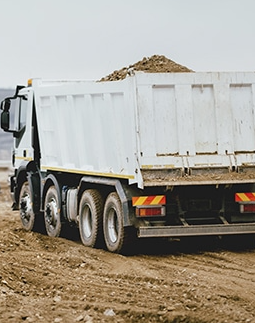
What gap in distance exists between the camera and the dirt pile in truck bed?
1480cm

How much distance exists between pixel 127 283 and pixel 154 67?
5016 millimetres

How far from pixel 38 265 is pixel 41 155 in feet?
16.6

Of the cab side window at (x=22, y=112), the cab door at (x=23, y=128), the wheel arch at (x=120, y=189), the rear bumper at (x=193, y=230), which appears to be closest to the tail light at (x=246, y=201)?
the rear bumper at (x=193, y=230)

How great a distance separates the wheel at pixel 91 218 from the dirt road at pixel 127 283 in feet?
0.75

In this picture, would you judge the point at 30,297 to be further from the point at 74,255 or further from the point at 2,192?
the point at 2,192

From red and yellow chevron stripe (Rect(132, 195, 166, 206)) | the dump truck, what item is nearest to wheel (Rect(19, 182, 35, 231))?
the dump truck

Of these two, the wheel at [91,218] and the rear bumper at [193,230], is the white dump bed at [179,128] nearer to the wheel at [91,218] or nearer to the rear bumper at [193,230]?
the rear bumper at [193,230]

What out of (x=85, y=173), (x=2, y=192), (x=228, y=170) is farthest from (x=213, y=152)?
(x=2, y=192)

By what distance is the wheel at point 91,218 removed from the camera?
14.6m

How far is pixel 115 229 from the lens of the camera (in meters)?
14.0

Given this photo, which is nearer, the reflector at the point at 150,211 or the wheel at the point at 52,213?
the reflector at the point at 150,211

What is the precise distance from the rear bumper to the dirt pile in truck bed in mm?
2789

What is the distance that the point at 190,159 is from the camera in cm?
1324

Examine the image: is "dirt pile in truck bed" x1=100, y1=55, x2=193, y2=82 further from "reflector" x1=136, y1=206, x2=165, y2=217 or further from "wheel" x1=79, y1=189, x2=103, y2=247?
"reflector" x1=136, y1=206, x2=165, y2=217
